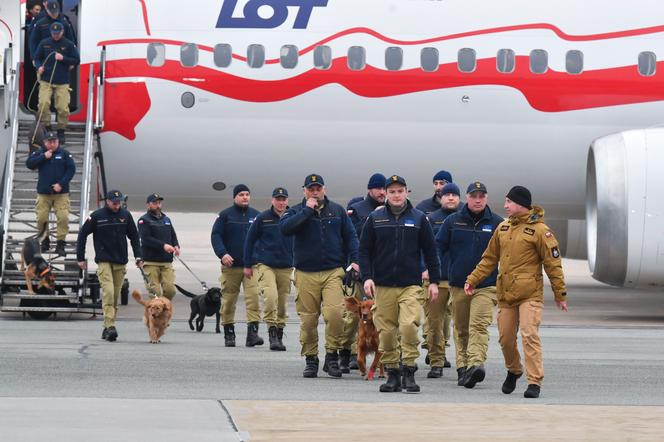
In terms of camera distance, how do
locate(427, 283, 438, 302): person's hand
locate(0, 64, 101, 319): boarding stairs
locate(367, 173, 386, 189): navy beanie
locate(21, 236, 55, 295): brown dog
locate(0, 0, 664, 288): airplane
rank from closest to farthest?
locate(427, 283, 438, 302): person's hand < locate(367, 173, 386, 189): navy beanie < locate(21, 236, 55, 295): brown dog < locate(0, 64, 101, 319): boarding stairs < locate(0, 0, 664, 288): airplane

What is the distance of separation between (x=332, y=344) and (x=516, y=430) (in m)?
4.03

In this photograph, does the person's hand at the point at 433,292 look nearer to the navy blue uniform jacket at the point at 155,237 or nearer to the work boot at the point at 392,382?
the work boot at the point at 392,382

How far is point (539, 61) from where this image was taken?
24.1m

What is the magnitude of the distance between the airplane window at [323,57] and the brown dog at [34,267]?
17.5ft

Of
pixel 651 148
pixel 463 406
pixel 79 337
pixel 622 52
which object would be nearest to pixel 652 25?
pixel 622 52

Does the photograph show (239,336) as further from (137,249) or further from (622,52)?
(622,52)

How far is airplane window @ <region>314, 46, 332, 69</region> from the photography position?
23.7m

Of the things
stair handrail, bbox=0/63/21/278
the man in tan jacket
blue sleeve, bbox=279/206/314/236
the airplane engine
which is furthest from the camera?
the airplane engine

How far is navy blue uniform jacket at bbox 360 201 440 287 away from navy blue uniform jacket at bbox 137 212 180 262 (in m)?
6.49

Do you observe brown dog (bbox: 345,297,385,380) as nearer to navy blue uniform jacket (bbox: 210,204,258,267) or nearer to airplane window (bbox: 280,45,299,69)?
navy blue uniform jacket (bbox: 210,204,258,267)

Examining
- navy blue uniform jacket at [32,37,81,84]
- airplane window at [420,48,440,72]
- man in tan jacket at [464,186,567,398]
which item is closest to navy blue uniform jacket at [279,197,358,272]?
man in tan jacket at [464,186,567,398]

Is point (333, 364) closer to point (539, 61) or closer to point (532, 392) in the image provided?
point (532, 392)

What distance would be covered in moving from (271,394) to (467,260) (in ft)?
8.34

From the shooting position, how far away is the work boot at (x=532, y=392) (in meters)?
13.3
